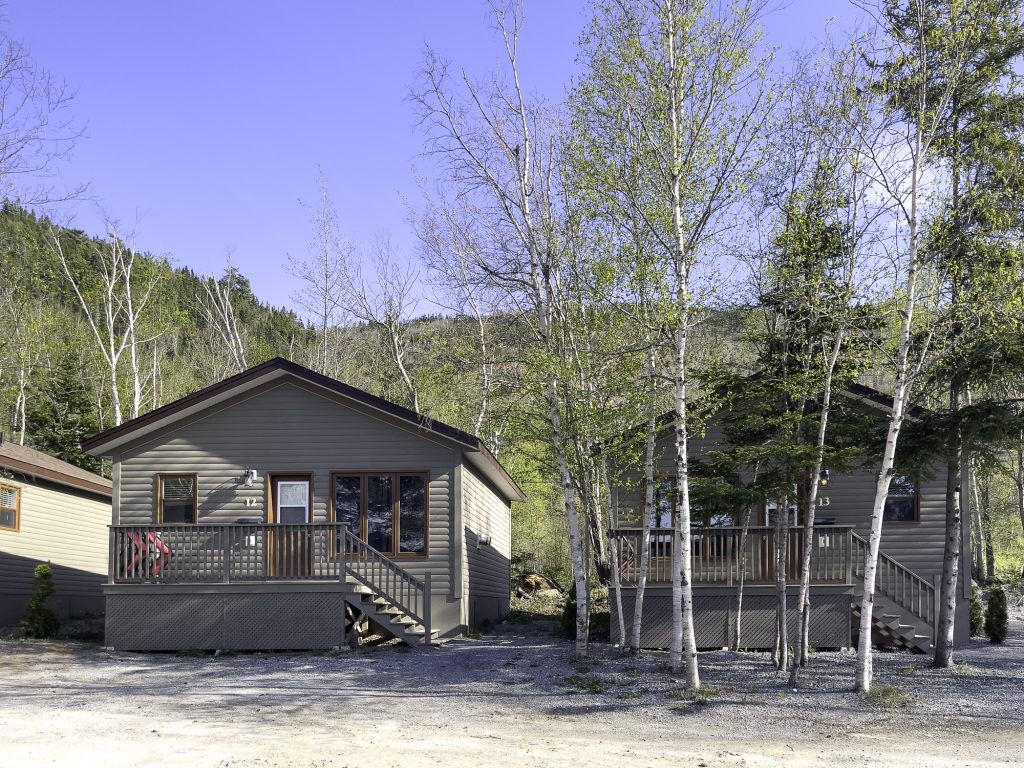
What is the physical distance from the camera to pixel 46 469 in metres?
22.4

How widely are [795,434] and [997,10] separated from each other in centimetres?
609

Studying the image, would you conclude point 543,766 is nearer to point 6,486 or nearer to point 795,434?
point 795,434

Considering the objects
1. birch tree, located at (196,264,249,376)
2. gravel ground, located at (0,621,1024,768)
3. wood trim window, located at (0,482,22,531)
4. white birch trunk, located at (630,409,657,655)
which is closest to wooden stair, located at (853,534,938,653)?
gravel ground, located at (0,621,1024,768)

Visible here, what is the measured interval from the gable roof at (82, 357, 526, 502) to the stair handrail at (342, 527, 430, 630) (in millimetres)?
2393

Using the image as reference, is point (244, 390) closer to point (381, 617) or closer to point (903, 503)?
point (381, 617)

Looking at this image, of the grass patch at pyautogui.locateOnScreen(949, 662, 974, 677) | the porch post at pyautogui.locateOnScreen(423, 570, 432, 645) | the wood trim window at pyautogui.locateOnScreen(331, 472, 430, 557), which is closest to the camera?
the grass patch at pyautogui.locateOnScreen(949, 662, 974, 677)

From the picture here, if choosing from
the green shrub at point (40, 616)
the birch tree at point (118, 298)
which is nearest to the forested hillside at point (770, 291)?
the green shrub at point (40, 616)

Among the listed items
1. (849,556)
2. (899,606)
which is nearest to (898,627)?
(899,606)

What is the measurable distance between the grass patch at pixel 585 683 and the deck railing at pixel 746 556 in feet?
10.6

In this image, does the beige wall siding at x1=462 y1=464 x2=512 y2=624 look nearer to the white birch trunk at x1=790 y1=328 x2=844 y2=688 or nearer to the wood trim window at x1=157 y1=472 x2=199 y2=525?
the wood trim window at x1=157 y1=472 x2=199 y2=525

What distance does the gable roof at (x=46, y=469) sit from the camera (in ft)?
68.4

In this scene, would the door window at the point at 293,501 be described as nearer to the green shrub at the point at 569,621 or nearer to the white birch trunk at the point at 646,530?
the green shrub at the point at 569,621

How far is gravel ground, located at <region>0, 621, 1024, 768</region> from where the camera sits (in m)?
10.2

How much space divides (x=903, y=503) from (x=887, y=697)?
7851mm
